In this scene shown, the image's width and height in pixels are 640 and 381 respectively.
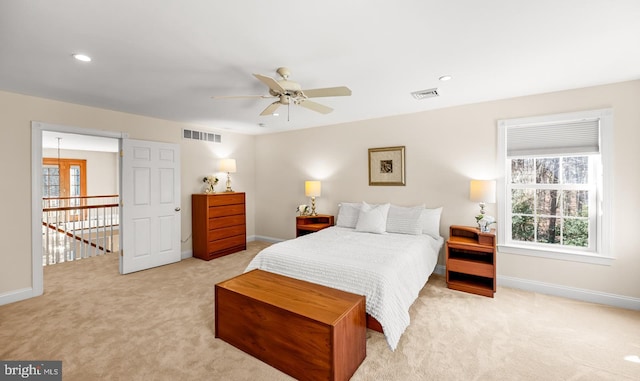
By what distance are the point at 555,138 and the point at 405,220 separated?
6.82ft

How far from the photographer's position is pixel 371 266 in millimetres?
2396

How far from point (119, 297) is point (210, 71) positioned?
113 inches

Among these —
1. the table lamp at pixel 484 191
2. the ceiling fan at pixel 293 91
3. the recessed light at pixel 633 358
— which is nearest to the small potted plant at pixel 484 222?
the table lamp at pixel 484 191

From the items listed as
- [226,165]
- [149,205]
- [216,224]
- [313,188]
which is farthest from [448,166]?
[149,205]

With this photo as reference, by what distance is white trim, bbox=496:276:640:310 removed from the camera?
9.39 ft

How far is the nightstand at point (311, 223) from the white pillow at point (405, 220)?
Result: 123cm

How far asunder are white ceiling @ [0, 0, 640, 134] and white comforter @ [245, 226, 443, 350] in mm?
1841

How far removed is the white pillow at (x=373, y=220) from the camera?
387 centimetres

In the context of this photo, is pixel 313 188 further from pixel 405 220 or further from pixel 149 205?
pixel 149 205

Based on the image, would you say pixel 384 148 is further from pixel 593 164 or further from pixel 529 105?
pixel 593 164

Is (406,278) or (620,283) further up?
(406,278)

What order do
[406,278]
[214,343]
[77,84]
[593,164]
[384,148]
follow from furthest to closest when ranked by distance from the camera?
[384,148] → [593,164] → [77,84] → [406,278] → [214,343]

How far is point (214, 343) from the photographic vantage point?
89.6 inches

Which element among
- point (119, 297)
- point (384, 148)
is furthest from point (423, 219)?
point (119, 297)
